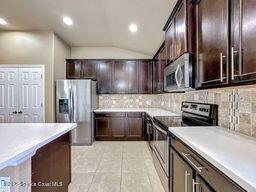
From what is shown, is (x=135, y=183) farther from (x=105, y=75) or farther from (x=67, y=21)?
(x=105, y=75)

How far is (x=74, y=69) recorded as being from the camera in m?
6.44

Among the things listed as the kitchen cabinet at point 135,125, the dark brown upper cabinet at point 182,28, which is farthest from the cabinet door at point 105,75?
the dark brown upper cabinet at point 182,28

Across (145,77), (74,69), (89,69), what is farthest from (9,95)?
(145,77)

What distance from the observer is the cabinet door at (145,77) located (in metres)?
6.46

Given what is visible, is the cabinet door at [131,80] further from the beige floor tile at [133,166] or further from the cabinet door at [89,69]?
the beige floor tile at [133,166]

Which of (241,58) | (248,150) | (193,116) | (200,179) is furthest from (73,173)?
(241,58)

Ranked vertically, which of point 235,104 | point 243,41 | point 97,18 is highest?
point 97,18

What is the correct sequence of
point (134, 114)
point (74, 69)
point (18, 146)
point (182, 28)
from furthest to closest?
point (74, 69) < point (134, 114) < point (182, 28) < point (18, 146)

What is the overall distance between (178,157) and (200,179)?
2.05ft

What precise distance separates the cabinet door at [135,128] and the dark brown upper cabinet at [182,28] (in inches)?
121

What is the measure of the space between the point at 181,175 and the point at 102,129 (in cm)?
420

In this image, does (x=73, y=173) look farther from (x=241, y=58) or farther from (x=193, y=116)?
(x=241, y=58)

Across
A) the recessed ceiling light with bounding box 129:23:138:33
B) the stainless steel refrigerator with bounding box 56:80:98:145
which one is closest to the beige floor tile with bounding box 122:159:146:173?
the stainless steel refrigerator with bounding box 56:80:98:145

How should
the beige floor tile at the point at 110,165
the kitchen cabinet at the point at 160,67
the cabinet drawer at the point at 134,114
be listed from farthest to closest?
the cabinet drawer at the point at 134,114, the kitchen cabinet at the point at 160,67, the beige floor tile at the point at 110,165
